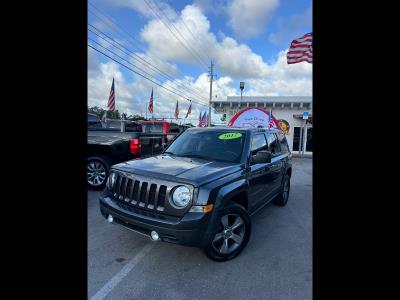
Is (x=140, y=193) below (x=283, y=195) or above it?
above

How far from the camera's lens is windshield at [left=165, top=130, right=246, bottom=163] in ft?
12.3

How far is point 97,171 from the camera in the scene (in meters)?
5.96

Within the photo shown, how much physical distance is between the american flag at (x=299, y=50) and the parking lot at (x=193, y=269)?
7.81m

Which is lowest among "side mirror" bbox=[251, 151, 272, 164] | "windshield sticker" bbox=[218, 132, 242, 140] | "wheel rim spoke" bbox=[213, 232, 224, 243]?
"wheel rim spoke" bbox=[213, 232, 224, 243]

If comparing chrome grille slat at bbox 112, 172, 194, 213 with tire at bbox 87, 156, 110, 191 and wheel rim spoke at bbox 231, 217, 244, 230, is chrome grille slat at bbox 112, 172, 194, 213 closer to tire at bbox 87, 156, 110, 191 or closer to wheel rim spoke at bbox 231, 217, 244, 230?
wheel rim spoke at bbox 231, 217, 244, 230

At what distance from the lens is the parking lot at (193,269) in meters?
2.50

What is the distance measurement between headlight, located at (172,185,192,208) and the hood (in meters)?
0.11

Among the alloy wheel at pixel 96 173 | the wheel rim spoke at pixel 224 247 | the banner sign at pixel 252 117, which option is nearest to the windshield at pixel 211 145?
the wheel rim spoke at pixel 224 247

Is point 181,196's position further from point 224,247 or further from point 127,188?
point 224,247

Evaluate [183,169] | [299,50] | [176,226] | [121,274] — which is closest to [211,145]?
[183,169]

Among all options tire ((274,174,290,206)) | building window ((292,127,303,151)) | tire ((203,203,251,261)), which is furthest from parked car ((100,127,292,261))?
building window ((292,127,303,151))

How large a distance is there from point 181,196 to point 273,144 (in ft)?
9.63
